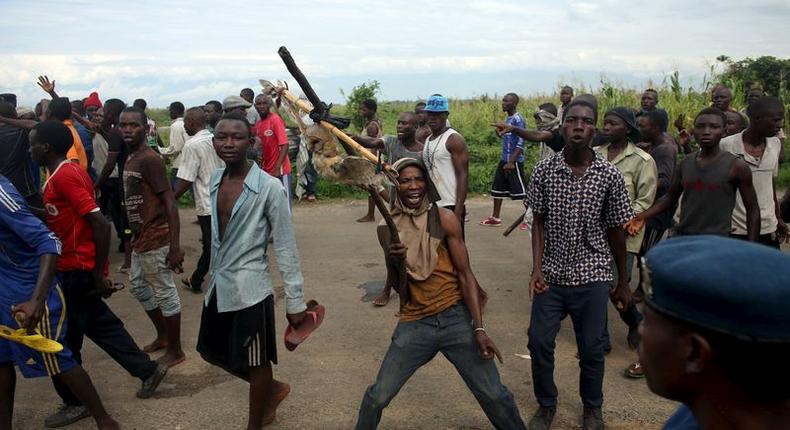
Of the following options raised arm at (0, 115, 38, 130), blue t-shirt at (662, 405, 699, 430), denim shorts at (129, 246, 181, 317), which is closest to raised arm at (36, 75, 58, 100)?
raised arm at (0, 115, 38, 130)

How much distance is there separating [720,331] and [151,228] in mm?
4413

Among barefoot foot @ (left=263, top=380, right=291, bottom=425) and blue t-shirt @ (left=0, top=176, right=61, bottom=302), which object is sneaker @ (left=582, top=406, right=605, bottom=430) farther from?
blue t-shirt @ (left=0, top=176, right=61, bottom=302)

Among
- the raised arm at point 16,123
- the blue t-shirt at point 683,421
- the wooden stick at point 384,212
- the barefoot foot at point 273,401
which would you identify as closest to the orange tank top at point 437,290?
the wooden stick at point 384,212

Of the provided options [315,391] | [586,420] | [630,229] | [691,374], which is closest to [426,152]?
[630,229]

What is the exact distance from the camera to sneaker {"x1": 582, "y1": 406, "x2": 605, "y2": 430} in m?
4.01

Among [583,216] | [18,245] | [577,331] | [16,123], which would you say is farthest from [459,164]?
[16,123]

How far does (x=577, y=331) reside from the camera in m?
4.00

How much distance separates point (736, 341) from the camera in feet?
3.97

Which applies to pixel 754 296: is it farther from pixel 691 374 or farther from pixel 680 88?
pixel 680 88

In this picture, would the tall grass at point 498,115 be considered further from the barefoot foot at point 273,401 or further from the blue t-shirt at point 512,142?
the barefoot foot at point 273,401

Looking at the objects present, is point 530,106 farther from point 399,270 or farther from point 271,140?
point 399,270

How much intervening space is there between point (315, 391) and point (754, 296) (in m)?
3.83

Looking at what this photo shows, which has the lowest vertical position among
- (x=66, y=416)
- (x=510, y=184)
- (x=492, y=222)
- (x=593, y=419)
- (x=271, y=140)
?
(x=492, y=222)

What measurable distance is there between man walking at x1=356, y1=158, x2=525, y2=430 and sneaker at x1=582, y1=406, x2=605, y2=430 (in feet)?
2.45
